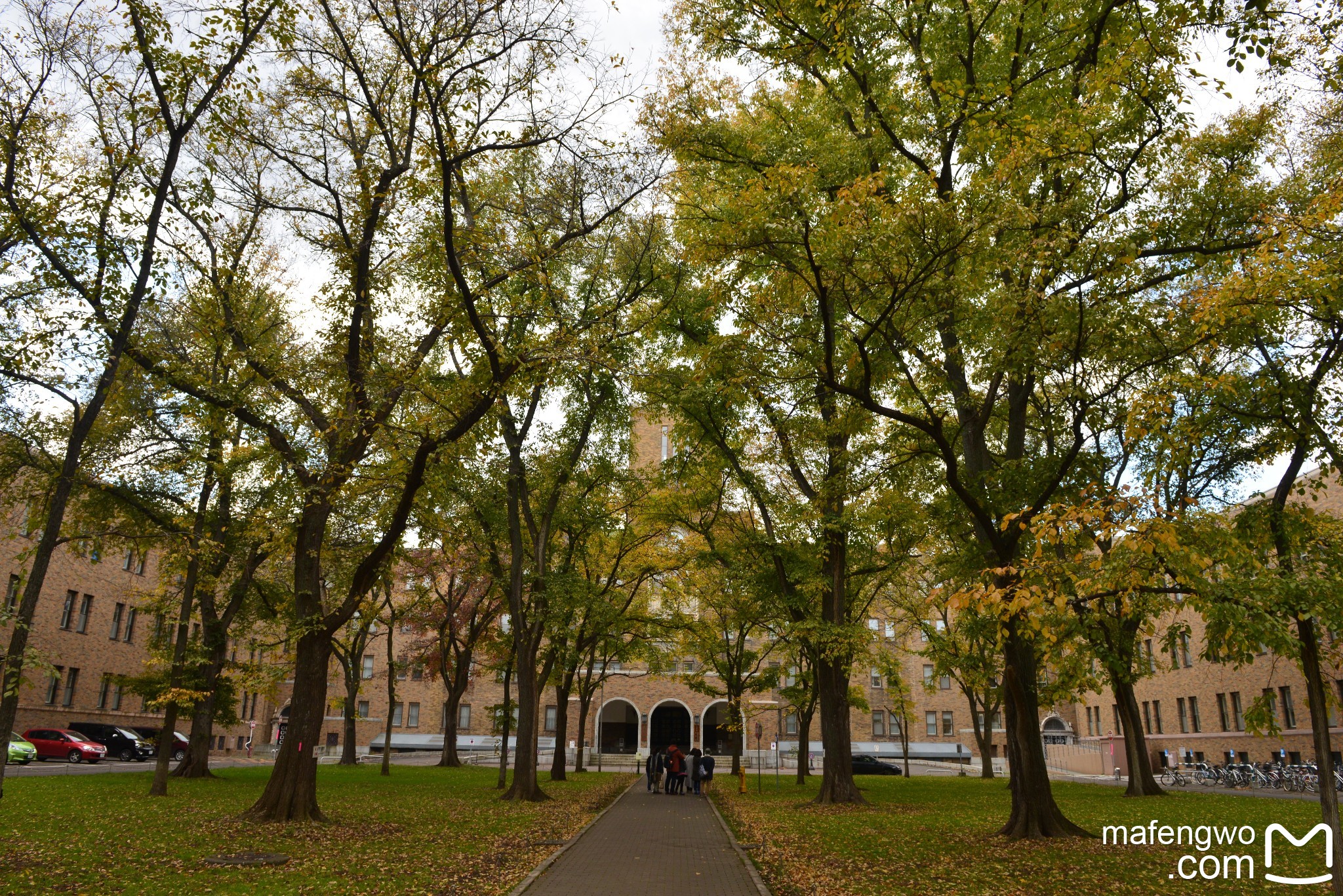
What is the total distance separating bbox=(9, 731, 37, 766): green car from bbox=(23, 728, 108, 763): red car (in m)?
1.22

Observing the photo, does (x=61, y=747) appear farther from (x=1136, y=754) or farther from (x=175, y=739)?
(x=1136, y=754)

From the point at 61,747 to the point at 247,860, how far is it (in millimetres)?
30109

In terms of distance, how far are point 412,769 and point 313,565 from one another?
24.4 metres

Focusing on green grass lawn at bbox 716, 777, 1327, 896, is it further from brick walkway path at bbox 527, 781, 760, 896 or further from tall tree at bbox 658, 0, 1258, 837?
tall tree at bbox 658, 0, 1258, 837

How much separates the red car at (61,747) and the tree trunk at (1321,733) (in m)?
39.5

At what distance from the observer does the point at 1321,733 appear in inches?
285

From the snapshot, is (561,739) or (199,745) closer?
(199,745)

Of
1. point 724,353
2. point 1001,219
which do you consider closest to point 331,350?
point 724,353

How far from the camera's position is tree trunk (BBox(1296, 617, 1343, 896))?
22.1ft

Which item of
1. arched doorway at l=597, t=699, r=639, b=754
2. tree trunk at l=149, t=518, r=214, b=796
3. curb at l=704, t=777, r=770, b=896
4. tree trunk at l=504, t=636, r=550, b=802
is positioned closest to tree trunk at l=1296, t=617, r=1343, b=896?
curb at l=704, t=777, r=770, b=896

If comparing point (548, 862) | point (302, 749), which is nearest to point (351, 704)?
point (302, 749)

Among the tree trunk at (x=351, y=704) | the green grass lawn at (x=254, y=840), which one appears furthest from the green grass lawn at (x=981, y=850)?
the tree trunk at (x=351, y=704)

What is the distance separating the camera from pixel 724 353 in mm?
12766

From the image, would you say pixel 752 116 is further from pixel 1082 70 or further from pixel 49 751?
pixel 49 751
